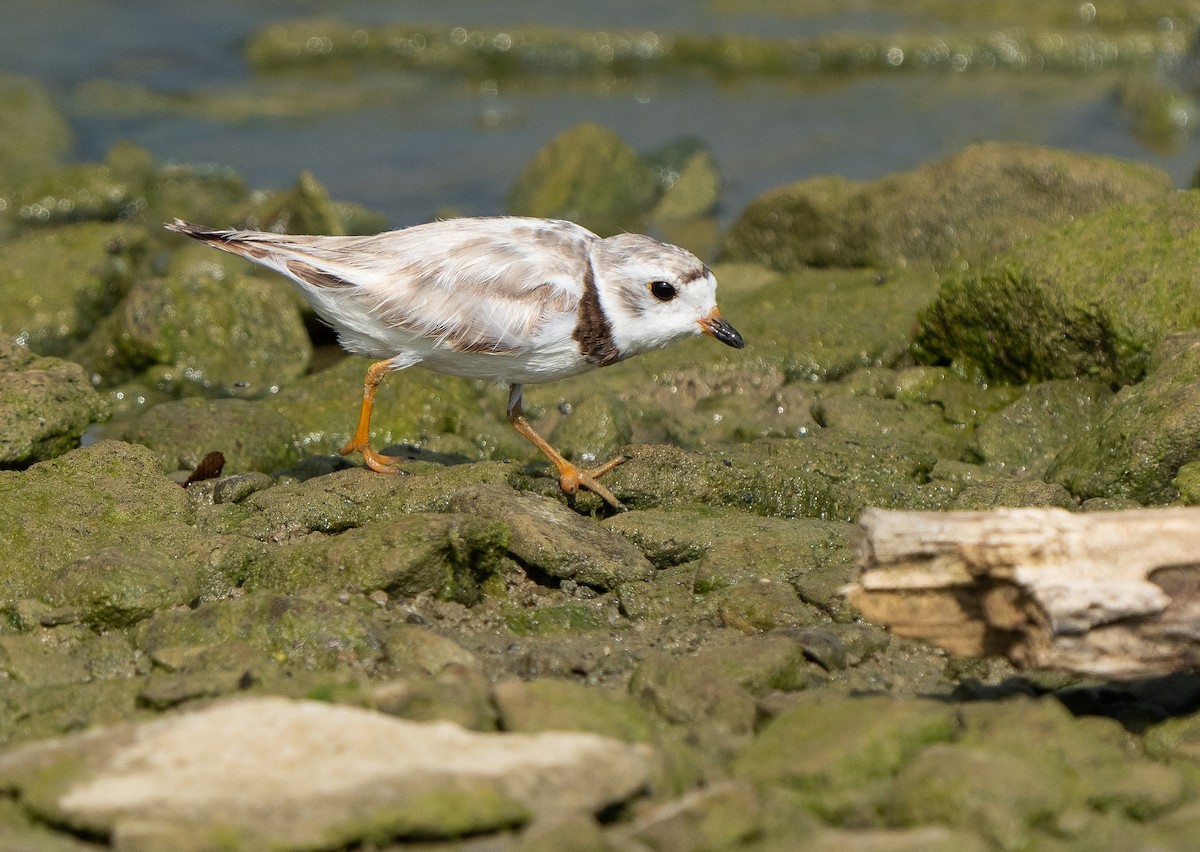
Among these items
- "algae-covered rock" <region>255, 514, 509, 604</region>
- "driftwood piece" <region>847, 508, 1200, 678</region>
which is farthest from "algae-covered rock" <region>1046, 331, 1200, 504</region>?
"algae-covered rock" <region>255, 514, 509, 604</region>

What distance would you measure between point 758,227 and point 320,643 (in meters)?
6.80

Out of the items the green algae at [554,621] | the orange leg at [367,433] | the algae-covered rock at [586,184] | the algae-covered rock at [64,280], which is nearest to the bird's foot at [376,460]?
the orange leg at [367,433]

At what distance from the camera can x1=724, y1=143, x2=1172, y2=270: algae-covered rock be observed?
9.76 meters

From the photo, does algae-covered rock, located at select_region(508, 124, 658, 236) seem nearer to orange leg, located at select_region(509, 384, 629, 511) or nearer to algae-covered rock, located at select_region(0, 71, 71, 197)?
algae-covered rock, located at select_region(0, 71, 71, 197)

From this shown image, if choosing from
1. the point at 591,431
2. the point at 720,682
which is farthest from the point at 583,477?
the point at 720,682

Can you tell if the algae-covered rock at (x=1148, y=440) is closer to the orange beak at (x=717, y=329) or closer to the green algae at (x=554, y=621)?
the orange beak at (x=717, y=329)

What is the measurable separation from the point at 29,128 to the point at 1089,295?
12472mm

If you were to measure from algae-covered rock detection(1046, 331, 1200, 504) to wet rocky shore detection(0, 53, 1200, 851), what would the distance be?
0.06ft

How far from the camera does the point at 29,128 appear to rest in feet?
51.3

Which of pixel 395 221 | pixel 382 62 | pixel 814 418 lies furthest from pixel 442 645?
pixel 382 62

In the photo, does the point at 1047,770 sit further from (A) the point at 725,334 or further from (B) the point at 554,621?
(A) the point at 725,334

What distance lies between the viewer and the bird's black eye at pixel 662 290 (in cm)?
659

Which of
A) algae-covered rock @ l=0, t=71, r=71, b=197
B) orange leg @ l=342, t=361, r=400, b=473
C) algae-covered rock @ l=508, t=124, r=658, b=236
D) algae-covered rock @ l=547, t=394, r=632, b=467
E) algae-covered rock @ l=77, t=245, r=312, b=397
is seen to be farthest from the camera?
algae-covered rock @ l=0, t=71, r=71, b=197

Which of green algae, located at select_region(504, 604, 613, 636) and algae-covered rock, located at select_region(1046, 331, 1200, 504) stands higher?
algae-covered rock, located at select_region(1046, 331, 1200, 504)
